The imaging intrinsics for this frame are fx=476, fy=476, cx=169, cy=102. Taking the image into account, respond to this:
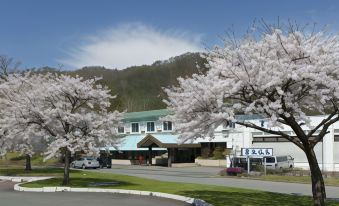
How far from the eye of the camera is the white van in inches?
1602

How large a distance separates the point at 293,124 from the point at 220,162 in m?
40.5

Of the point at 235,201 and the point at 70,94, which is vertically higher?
the point at 70,94

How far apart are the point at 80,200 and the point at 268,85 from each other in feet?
31.2

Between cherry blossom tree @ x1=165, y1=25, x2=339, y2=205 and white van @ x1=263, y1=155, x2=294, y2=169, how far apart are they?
2572 cm

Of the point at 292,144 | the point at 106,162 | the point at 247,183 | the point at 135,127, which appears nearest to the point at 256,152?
the point at 247,183

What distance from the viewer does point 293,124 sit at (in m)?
14.2

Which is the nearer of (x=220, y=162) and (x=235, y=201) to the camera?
(x=235, y=201)

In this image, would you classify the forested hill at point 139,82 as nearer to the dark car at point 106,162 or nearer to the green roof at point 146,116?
the green roof at point 146,116

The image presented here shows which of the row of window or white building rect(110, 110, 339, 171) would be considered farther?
the row of window

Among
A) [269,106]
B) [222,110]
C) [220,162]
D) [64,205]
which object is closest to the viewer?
[269,106]

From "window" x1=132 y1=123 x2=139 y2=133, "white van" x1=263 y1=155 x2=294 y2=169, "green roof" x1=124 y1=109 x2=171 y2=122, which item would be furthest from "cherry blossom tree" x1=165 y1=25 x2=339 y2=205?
"window" x1=132 y1=123 x2=139 y2=133

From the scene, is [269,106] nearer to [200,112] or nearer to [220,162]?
[200,112]

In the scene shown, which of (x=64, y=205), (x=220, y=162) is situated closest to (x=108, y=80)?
(x=220, y=162)

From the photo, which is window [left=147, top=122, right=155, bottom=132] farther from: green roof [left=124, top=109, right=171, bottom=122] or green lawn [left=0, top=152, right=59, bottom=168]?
green lawn [left=0, top=152, right=59, bottom=168]
